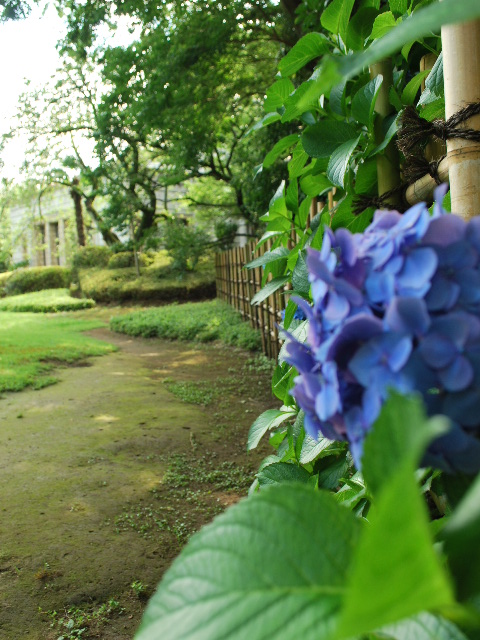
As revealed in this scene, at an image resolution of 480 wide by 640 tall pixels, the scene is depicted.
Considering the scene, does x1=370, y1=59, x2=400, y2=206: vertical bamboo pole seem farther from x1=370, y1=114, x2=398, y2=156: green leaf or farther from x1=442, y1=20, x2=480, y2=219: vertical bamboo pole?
Result: x1=442, y1=20, x2=480, y2=219: vertical bamboo pole

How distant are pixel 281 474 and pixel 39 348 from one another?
21.9 feet

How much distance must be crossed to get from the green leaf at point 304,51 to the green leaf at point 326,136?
0.15 metres

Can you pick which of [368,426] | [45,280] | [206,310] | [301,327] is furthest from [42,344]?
[45,280]

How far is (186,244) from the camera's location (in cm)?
1201

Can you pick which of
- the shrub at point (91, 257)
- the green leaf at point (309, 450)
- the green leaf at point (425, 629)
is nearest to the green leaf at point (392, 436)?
the green leaf at point (425, 629)

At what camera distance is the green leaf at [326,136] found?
1.09 metres

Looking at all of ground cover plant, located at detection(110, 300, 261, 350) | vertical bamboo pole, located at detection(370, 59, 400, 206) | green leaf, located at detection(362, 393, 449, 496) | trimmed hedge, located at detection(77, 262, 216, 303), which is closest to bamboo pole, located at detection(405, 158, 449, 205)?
vertical bamboo pole, located at detection(370, 59, 400, 206)

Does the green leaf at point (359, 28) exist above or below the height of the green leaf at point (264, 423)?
above

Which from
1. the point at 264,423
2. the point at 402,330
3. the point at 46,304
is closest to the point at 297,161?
the point at 264,423

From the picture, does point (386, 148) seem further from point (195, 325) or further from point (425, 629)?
point (195, 325)

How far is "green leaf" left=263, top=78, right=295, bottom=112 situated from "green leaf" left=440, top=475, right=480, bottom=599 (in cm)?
111

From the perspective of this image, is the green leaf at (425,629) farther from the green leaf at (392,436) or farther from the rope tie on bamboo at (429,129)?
the rope tie on bamboo at (429,129)

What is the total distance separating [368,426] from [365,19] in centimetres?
111

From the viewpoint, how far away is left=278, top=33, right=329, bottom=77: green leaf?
43.8 inches
